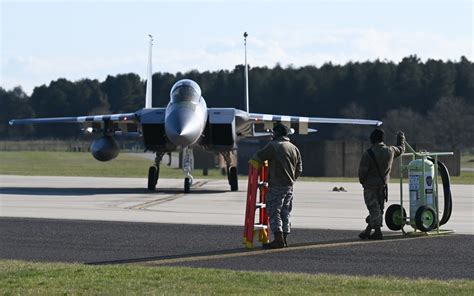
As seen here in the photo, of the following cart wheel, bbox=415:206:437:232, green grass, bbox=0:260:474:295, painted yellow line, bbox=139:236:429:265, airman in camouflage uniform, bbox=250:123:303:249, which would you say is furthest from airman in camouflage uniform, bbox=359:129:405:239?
green grass, bbox=0:260:474:295

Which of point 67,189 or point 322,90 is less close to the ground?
point 322,90

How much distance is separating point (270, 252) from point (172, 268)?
2.16m

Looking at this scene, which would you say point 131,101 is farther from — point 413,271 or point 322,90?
point 413,271

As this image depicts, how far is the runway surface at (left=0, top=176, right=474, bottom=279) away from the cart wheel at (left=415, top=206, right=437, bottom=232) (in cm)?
32

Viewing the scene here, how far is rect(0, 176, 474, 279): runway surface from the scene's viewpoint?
37.9 ft

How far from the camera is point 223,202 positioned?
22.7m

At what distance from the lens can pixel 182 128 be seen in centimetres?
2442

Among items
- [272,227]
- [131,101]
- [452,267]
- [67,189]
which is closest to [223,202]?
[67,189]

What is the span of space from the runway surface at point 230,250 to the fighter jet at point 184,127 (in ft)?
29.9

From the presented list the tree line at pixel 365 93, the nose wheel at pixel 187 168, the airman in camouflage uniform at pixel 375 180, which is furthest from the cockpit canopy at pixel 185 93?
the tree line at pixel 365 93

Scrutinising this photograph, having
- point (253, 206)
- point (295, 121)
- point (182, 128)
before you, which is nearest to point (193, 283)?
point (253, 206)

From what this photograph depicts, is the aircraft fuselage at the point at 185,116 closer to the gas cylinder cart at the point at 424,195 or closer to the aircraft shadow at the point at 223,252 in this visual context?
the gas cylinder cart at the point at 424,195

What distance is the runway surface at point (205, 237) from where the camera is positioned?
11.5 meters

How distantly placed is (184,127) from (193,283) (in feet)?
49.3
